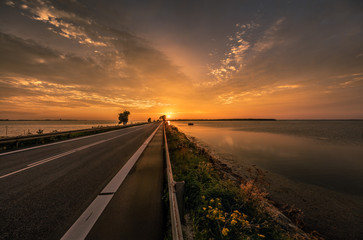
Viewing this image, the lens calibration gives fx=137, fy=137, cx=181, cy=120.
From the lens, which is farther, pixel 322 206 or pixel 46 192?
pixel 322 206

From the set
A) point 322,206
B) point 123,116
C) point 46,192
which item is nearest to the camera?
point 46,192

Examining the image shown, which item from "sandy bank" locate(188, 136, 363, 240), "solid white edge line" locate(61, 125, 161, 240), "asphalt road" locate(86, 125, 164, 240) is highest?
"solid white edge line" locate(61, 125, 161, 240)

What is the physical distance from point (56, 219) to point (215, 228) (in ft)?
11.4

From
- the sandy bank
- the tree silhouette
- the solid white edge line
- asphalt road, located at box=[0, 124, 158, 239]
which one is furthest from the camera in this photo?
the tree silhouette

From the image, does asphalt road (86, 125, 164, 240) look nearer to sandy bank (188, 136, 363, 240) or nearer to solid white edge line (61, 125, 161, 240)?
solid white edge line (61, 125, 161, 240)

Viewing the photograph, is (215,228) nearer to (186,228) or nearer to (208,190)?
(186,228)

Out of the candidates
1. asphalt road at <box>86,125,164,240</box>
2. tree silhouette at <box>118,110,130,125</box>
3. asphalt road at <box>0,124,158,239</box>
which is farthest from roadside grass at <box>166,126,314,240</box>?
tree silhouette at <box>118,110,130,125</box>

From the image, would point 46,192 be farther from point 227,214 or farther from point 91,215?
point 227,214

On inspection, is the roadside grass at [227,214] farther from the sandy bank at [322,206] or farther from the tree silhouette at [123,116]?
the tree silhouette at [123,116]

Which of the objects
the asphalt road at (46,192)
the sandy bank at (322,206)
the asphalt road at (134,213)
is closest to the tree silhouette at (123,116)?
the asphalt road at (46,192)

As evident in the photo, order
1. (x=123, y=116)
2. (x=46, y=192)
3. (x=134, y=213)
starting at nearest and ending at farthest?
1. (x=134, y=213)
2. (x=46, y=192)
3. (x=123, y=116)

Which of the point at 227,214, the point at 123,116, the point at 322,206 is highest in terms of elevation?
the point at 123,116

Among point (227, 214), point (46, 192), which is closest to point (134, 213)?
point (227, 214)

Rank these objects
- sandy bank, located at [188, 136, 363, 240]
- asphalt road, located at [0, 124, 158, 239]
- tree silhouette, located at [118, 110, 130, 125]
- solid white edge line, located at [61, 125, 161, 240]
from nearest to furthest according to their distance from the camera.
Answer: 1. solid white edge line, located at [61, 125, 161, 240]
2. asphalt road, located at [0, 124, 158, 239]
3. sandy bank, located at [188, 136, 363, 240]
4. tree silhouette, located at [118, 110, 130, 125]
